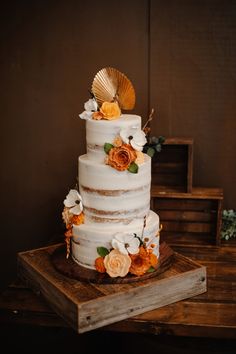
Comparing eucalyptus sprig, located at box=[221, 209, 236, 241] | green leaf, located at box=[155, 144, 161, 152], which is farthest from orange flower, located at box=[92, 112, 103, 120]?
eucalyptus sprig, located at box=[221, 209, 236, 241]

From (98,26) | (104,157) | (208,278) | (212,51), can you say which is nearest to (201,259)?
(208,278)

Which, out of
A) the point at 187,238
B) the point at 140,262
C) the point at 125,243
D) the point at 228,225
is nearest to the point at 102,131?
the point at 125,243

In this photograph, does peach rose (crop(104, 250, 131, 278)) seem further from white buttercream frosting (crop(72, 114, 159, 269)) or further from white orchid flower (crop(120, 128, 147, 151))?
white orchid flower (crop(120, 128, 147, 151))

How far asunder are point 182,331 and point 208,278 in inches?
18.1

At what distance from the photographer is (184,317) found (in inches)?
77.4

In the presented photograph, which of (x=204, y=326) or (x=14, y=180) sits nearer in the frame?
(x=204, y=326)

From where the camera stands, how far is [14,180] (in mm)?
3160

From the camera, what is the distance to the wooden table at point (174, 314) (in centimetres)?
192

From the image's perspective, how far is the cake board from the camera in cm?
188

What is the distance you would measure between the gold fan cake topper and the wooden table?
37.1 inches

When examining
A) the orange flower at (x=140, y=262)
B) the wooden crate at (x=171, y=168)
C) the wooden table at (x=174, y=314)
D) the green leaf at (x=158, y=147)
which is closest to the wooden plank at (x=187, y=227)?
the wooden crate at (x=171, y=168)

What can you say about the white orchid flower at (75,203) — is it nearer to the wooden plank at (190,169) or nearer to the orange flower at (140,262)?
the orange flower at (140,262)

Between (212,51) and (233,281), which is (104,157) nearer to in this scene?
(233,281)

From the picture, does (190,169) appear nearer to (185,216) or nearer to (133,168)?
(185,216)
